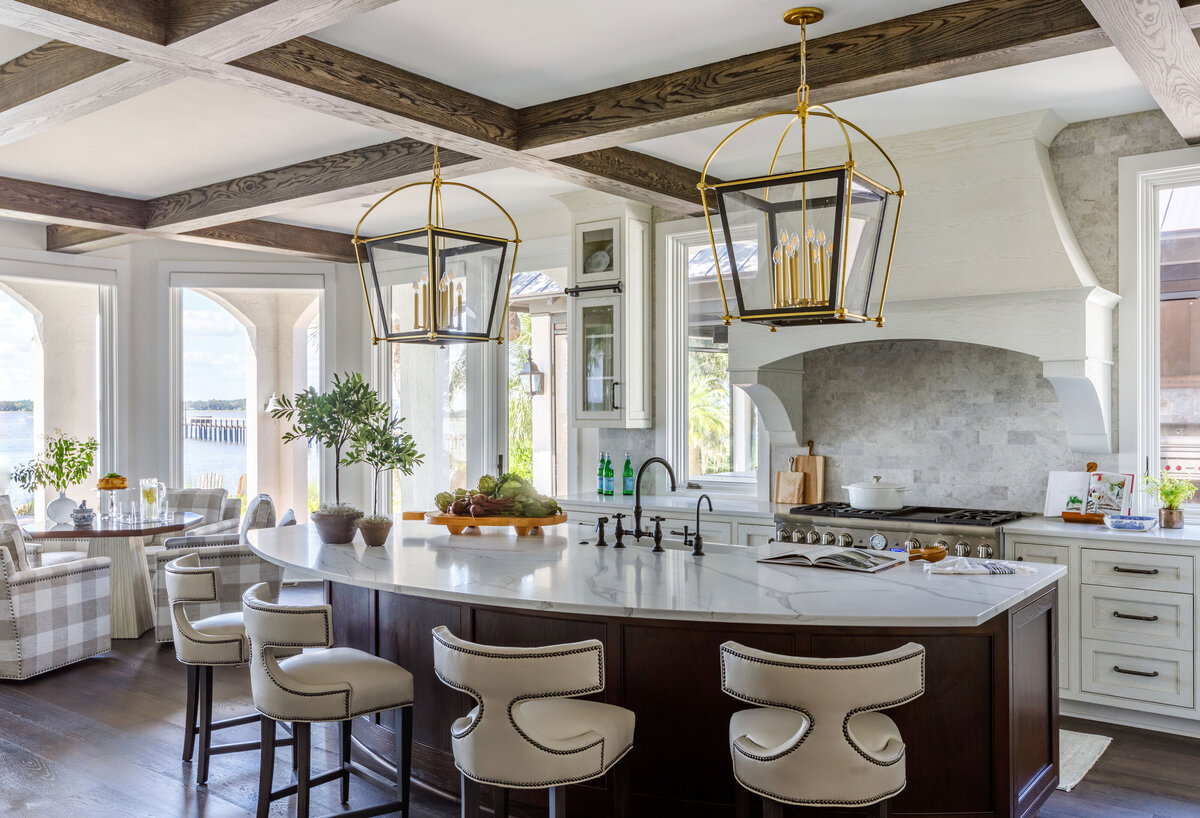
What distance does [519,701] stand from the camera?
239 cm

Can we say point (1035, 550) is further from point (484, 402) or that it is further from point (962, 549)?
point (484, 402)

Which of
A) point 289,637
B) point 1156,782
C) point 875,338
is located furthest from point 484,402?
point 1156,782

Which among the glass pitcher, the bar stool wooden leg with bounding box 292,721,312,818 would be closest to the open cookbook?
the bar stool wooden leg with bounding box 292,721,312,818

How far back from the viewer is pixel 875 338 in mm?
4879

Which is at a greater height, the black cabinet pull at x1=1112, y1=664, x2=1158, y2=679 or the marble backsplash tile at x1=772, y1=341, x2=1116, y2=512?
the marble backsplash tile at x1=772, y1=341, x2=1116, y2=512

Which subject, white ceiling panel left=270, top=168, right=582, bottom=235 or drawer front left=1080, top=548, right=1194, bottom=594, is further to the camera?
white ceiling panel left=270, top=168, right=582, bottom=235

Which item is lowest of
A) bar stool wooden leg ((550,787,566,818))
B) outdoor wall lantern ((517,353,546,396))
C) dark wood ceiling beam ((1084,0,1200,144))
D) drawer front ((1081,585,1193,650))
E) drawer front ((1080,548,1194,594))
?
bar stool wooden leg ((550,787,566,818))

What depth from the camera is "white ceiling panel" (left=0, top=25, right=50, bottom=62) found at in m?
3.54

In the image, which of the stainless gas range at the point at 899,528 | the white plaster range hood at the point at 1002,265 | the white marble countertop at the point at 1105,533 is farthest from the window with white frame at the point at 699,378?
the white marble countertop at the point at 1105,533

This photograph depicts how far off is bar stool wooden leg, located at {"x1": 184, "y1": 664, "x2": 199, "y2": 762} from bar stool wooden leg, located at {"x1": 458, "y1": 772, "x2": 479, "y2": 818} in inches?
63.1

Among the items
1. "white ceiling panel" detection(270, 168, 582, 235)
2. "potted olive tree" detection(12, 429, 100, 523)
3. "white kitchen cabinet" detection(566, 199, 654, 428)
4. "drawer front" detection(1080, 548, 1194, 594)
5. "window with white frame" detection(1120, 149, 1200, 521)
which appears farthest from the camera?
"potted olive tree" detection(12, 429, 100, 523)

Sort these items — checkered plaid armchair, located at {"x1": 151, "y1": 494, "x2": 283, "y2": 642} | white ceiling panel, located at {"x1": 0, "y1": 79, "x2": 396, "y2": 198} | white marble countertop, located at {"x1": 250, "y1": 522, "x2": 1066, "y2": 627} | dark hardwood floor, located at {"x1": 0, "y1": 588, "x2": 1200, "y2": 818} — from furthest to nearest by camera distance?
checkered plaid armchair, located at {"x1": 151, "y1": 494, "x2": 283, "y2": 642} → white ceiling panel, located at {"x1": 0, "y1": 79, "x2": 396, "y2": 198} → dark hardwood floor, located at {"x1": 0, "y1": 588, "x2": 1200, "y2": 818} → white marble countertop, located at {"x1": 250, "y1": 522, "x2": 1066, "y2": 627}

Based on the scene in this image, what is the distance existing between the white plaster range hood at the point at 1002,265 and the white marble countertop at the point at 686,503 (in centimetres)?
112

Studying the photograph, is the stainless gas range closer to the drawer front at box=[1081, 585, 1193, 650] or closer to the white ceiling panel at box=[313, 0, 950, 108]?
the drawer front at box=[1081, 585, 1193, 650]
